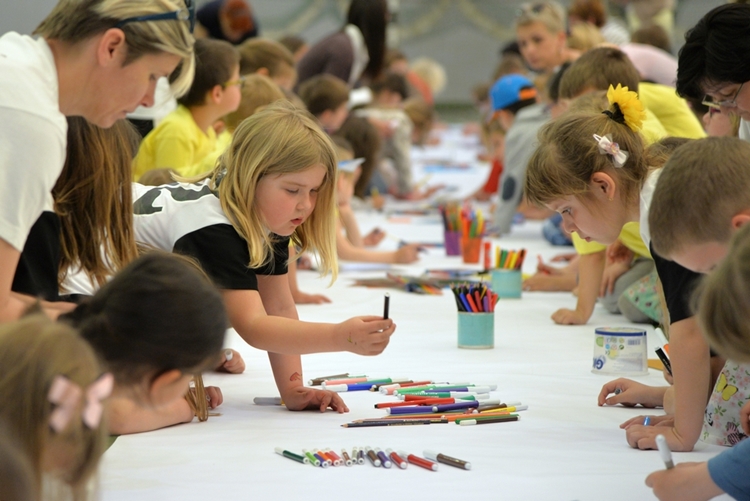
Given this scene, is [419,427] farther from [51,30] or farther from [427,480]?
[51,30]

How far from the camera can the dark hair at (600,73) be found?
10.1 ft

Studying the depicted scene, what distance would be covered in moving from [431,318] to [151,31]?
64.2 inches

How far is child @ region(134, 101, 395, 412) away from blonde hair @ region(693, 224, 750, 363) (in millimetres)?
808

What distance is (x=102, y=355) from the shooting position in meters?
1.24

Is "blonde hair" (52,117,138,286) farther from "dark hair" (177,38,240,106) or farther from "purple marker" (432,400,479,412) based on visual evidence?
"dark hair" (177,38,240,106)

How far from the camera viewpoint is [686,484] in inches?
50.8

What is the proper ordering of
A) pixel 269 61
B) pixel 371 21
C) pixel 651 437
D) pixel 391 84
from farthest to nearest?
pixel 391 84, pixel 371 21, pixel 269 61, pixel 651 437

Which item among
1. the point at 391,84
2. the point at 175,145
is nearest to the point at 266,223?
the point at 175,145

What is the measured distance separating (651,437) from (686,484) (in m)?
0.40

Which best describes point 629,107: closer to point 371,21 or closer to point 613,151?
point 613,151

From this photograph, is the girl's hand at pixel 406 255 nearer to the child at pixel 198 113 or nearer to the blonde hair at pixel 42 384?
the child at pixel 198 113

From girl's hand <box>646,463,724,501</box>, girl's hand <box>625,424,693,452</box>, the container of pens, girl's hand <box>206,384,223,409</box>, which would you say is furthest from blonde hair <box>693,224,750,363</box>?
the container of pens

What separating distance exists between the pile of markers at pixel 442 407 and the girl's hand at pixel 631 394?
19 cm

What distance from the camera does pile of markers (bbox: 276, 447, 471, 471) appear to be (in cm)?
158
